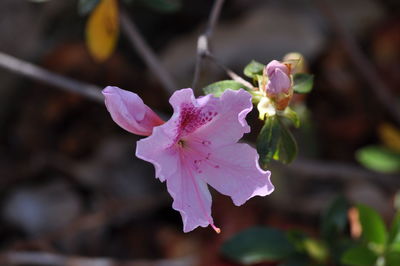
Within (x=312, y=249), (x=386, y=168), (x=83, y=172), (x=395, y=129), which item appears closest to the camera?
(x=312, y=249)

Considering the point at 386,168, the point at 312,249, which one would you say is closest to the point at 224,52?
the point at 386,168

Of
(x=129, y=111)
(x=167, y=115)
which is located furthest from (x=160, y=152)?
(x=167, y=115)

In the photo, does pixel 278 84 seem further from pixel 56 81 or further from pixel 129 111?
pixel 56 81

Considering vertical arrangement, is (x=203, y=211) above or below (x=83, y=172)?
above

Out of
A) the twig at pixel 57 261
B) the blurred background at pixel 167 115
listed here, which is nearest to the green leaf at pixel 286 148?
the blurred background at pixel 167 115

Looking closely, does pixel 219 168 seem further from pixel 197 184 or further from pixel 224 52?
pixel 224 52
